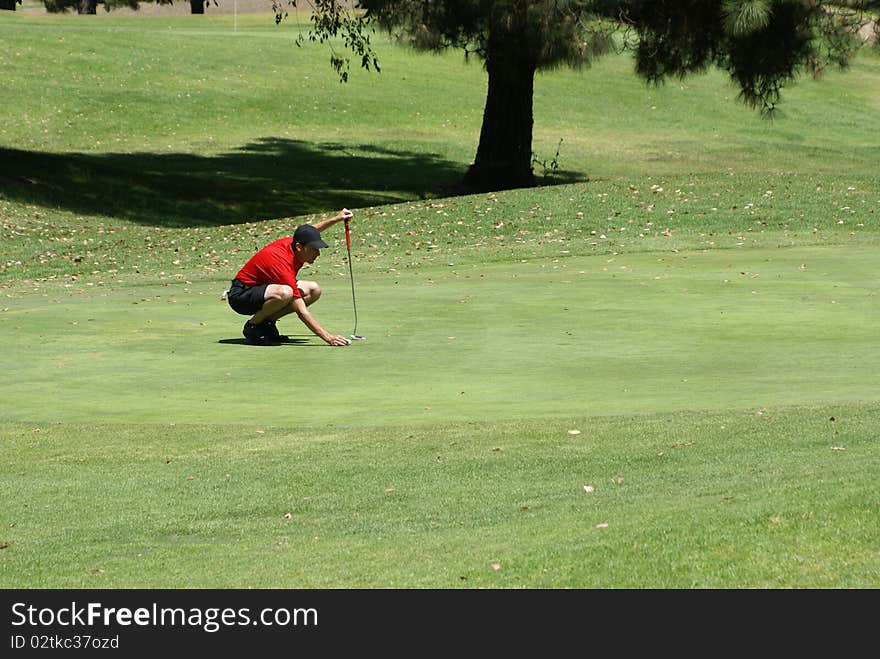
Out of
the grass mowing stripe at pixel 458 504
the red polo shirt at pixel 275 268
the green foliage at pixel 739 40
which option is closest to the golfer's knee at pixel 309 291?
the red polo shirt at pixel 275 268

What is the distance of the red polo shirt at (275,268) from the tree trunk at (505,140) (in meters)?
19.9

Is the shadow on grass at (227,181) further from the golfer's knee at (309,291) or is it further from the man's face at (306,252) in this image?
the man's face at (306,252)

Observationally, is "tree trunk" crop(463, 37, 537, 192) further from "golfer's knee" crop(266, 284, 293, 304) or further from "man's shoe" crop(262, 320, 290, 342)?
"golfer's knee" crop(266, 284, 293, 304)

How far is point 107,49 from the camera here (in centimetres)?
5022

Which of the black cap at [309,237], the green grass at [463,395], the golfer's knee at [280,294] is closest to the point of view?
the green grass at [463,395]

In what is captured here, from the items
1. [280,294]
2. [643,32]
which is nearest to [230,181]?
[643,32]

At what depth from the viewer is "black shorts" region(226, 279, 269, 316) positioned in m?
13.8

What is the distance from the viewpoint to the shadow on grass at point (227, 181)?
3303cm

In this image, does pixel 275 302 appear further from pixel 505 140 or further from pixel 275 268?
pixel 505 140

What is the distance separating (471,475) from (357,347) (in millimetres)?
Answer: 4858

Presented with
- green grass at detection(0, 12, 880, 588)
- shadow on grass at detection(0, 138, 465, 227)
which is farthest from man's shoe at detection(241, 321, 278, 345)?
shadow on grass at detection(0, 138, 465, 227)

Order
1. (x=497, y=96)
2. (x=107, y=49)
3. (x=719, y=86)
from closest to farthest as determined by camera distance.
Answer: (x=497, y=96) → (x=107, y=49) → (x=719, y=86)
